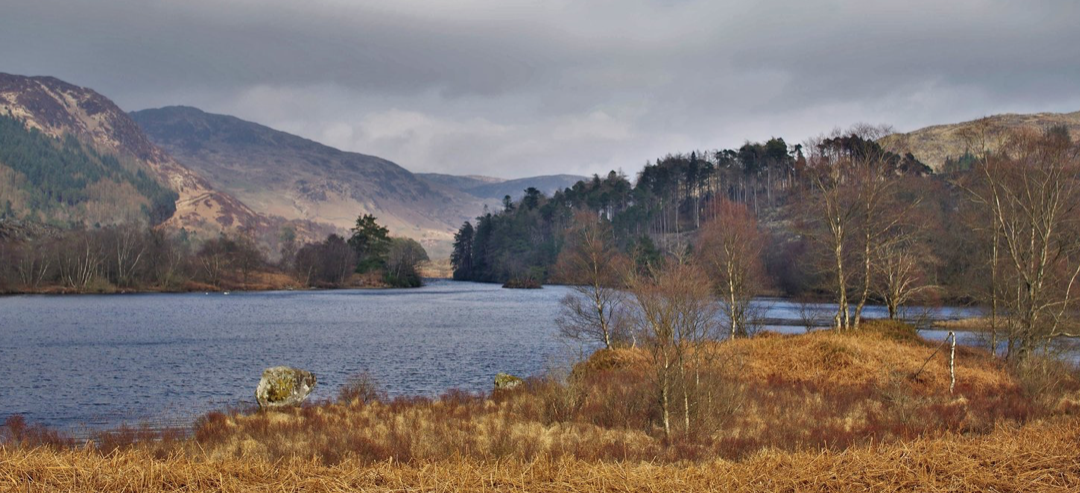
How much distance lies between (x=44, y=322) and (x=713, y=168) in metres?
129

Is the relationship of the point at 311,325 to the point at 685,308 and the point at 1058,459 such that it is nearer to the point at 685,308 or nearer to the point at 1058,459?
the point at 685,308

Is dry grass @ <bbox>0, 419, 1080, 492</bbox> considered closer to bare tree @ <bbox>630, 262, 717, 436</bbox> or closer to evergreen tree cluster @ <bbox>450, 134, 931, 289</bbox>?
bare tree @ <bbox>630, 262, 717, 436</bbox>

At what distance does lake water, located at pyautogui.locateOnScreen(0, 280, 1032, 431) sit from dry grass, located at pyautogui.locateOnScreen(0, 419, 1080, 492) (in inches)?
568

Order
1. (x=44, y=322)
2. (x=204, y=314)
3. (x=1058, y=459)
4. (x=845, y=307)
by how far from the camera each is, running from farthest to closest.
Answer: (x=204, y=314), (x=44, y=322), (x=845, y=307), (x=1058, y=459)

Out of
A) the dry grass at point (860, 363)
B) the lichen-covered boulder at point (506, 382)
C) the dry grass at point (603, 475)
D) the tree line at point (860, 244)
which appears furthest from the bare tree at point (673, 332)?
the lichen-covered boulder at point (506, 382)

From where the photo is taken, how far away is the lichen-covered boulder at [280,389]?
24.5 m

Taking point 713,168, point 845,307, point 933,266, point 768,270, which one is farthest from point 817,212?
point 713,168

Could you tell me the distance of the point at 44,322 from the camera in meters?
63.3

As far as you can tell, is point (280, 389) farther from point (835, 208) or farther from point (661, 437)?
point (835, 208)

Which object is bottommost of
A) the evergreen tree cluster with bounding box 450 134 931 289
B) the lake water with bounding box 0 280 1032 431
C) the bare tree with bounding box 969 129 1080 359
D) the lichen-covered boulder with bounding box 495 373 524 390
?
the lake water with bounding box 0 280 1032 431

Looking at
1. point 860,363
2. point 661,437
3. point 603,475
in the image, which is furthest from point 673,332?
point 860,363

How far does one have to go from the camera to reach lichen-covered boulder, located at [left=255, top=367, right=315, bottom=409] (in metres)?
24.5

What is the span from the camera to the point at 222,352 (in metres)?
44.7

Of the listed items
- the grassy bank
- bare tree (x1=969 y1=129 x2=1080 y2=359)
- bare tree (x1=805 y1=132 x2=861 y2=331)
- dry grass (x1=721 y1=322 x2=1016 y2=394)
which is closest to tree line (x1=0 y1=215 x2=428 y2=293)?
bare tree (x1=805 y1=132 x2=861 y2=331)
